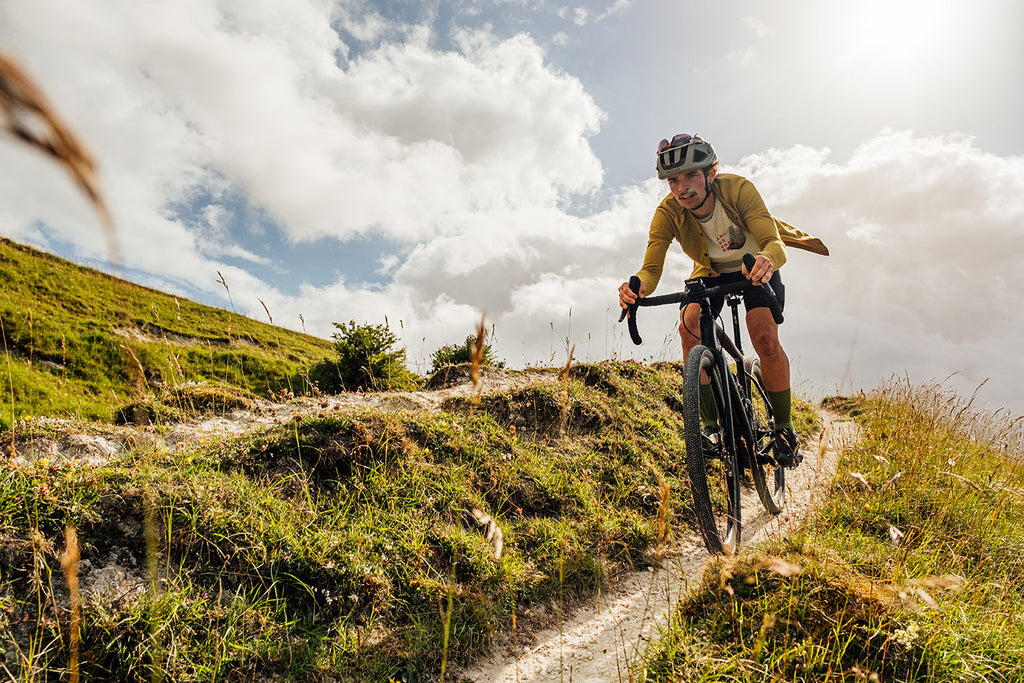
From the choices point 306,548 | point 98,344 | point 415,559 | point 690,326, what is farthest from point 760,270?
point 98,344

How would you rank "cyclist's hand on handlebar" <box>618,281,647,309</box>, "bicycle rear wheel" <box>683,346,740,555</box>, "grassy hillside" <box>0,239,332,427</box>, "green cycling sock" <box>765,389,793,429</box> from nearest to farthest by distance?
"bicycle rear wheel" <box>683,346,740,555</box> → "cyclist's hand on handlebar" <box>618,281,647,309</box> → "green cycling sock" <box>765,389,793,429</box> → "grassy hillside" <box>0,239,332,427</box>

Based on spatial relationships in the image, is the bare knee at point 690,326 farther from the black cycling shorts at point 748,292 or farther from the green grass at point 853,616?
the green grass at point 853,616

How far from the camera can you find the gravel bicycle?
3.81 m

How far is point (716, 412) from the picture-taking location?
4.35 m

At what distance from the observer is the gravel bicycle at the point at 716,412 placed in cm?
381

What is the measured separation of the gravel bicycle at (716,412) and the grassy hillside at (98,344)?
4922 mm

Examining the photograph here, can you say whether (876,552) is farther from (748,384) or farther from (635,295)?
(635,295)

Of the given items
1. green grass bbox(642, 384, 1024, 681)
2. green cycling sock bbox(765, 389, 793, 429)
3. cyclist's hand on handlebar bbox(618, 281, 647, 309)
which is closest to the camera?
green grass bbox(642, 384, 1024, 681)

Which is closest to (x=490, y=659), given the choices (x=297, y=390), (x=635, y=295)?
(x=635, y=295)

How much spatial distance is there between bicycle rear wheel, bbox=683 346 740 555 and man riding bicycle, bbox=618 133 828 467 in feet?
0.38

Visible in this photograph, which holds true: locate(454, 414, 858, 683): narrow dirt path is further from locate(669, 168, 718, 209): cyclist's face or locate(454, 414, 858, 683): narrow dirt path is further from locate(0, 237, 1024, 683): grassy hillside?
locate(669, 168, 718, 209): cyclist's face

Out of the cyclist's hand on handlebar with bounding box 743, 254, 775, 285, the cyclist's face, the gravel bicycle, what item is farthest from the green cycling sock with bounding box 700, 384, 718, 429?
the cyclist's face

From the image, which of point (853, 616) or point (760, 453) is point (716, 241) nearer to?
point (760, 453)

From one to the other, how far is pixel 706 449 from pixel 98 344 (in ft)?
38.7
